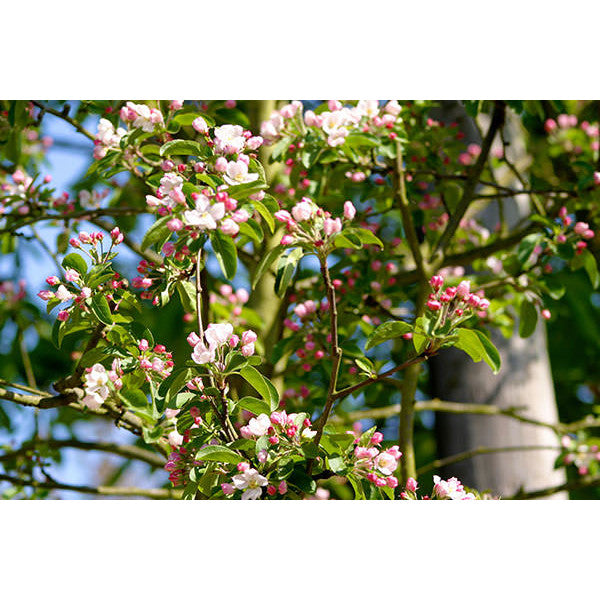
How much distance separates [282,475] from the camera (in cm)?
110

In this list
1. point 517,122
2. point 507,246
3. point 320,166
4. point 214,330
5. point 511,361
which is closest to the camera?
point 214,330

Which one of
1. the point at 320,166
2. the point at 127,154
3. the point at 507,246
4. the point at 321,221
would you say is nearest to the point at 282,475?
the point at 321,221

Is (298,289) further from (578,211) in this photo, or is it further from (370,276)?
(578,211)

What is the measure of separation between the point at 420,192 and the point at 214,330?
1.21 m

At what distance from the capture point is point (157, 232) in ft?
3.69

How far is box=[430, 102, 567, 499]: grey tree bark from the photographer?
2.56 meters

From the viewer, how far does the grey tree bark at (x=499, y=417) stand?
8.41ft

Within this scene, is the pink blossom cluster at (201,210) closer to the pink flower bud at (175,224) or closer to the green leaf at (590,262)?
the pink flower bud at (175,224)

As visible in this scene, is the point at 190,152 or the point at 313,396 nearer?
the point at 190,152

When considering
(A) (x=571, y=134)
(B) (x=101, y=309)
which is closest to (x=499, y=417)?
(A) (x=571, y=134)

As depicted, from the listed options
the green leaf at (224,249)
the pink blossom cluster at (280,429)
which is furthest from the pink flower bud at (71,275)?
the pink blossom cluster at (280,429)

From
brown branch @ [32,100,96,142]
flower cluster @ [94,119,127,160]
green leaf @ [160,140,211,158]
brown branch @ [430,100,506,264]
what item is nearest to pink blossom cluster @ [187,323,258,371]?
green leaf @ [160,140,211,158]

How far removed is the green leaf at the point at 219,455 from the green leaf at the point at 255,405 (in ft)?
0.31

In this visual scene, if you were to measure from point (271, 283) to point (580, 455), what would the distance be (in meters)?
1.10
